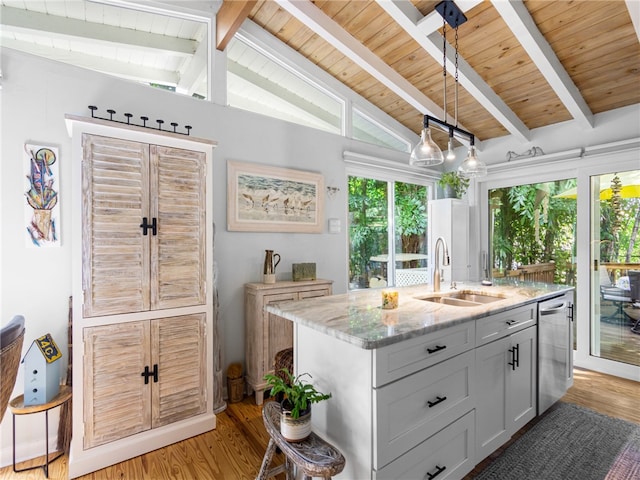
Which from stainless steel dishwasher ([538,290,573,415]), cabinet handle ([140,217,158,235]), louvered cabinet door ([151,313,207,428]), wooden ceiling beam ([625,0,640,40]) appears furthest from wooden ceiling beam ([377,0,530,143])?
louvered cabinet door ([151,313,207,428])

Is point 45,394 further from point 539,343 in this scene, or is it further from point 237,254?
point 539,343

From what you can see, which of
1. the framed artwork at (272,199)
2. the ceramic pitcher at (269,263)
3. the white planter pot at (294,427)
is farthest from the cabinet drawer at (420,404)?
the framed artwork at (272,199)

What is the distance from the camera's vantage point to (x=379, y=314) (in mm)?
1772

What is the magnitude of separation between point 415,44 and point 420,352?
2744 millimetres

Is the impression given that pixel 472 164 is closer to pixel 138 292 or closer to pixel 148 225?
pixel 148 225

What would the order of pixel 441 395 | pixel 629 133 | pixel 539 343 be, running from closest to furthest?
pixel 441 395
pixel 539 343
pixel 629 133

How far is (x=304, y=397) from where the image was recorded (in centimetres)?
149

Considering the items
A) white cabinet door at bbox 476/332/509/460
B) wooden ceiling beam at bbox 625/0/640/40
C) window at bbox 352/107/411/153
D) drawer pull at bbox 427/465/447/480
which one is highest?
wooden ceiling beam at bbox 625/0/640/40

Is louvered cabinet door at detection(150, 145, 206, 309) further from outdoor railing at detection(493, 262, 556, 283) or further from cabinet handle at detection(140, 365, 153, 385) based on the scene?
outdoor railing at detection(493, 262, 556, 283)

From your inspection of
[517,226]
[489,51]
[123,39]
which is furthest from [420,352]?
[517,226]

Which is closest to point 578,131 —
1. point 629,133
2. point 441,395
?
point 629,133

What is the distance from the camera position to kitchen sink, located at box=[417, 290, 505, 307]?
2.35 metres

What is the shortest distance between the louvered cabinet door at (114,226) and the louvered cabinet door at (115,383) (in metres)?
0.15

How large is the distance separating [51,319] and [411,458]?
229 cm
